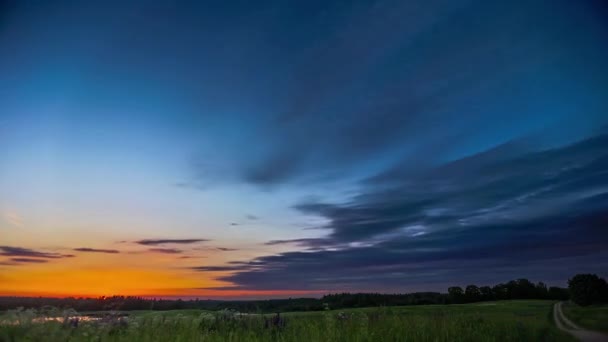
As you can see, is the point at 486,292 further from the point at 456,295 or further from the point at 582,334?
the point at 582,334

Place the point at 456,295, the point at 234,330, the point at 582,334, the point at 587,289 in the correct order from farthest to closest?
the point at 456,295, the point at 587,289, the point at 582,334, the point at 234,330

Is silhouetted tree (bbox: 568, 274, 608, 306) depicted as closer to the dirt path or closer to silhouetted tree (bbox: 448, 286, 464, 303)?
silhouetted tree (bbox: 448, 286, 464, 303)

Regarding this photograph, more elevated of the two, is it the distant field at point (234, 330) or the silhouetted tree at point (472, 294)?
the distant field at point (234, 330)

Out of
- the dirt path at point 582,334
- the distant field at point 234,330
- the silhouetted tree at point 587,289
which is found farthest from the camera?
the silhouetted tree at point 587,289

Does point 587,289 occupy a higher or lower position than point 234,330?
lower

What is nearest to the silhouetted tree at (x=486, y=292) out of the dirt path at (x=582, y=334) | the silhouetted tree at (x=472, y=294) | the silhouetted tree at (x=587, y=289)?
Answer: the silhouetted tree at (x=472, y=294)

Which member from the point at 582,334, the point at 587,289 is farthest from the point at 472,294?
the point at 582,334

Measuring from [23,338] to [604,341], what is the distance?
21096 mm

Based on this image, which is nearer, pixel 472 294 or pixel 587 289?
pixel 587 289

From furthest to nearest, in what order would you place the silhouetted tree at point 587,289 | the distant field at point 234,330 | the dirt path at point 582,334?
the silhouetted tree at point 587,289 → the dirt path at point 582,334 → the distant field at point 234,330

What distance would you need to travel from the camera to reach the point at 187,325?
7750 mm

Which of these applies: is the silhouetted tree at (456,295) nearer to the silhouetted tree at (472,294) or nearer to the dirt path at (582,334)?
the silhouetted tree at (472,294)

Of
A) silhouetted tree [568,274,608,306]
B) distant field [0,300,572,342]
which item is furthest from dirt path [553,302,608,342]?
silhouetted tree [568,274,608,306]

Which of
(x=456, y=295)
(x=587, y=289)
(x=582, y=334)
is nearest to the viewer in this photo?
(x=582, y=334)
